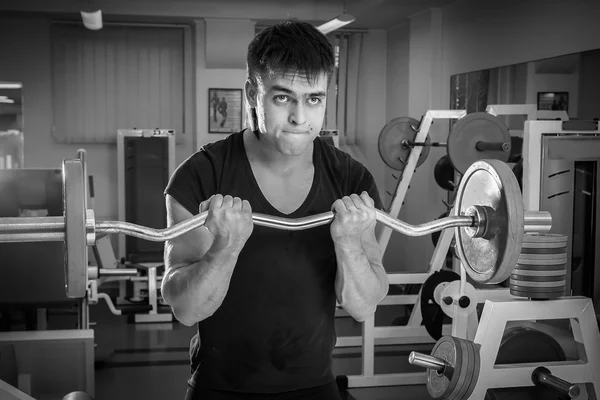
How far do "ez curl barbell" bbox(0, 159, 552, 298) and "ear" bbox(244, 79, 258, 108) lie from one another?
0.27 meters

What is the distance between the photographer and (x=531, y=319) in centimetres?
279

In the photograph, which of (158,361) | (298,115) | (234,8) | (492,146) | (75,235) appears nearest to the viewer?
(75,235)

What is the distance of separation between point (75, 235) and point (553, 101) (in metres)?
4.03

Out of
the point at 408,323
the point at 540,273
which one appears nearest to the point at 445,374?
the point at 540,273

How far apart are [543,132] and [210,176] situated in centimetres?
217

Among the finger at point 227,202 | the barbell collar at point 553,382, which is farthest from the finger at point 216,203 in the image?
the barbell collar at point 553,382

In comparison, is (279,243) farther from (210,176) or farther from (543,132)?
(543,132)

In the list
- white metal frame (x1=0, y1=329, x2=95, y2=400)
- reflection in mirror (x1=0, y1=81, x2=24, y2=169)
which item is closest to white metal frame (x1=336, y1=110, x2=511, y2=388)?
A: white metal frame (x1=0, y1=329, x2=95, y2=400)

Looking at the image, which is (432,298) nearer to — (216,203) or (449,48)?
(449,48)

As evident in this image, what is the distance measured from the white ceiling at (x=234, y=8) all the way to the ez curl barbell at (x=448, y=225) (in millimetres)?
4963

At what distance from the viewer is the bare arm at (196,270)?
1.07 m

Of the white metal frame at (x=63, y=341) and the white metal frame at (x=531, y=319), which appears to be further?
the white metal frame at (x=531, y=319)

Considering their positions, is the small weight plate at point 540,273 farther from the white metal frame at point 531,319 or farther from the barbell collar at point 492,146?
the barbell collar at point 492,146

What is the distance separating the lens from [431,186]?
6.24 metres
